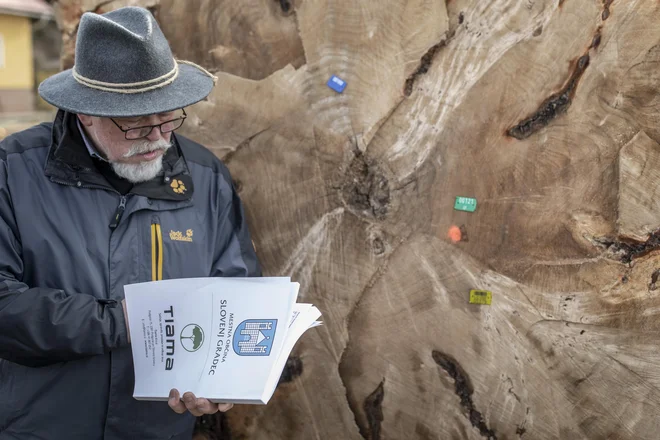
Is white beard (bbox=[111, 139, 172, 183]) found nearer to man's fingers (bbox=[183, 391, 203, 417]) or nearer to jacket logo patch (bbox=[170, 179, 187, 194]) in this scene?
jacket logo patch (bbox=[170, 179, 187, 194])

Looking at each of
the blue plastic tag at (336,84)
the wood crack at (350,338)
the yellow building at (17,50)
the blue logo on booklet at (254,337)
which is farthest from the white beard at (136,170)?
the yellow building at (17,50)

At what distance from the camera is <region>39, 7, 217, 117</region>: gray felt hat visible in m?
1.71

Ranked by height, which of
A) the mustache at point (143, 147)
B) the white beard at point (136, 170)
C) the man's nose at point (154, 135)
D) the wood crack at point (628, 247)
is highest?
the man's nose at point (154, 135)

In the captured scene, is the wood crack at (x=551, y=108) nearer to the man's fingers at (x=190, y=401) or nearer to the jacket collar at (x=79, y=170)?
the jacket collar at (x=79, y=170)

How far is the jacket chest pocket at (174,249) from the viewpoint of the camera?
1854 millimetres

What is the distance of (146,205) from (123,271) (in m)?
0.18

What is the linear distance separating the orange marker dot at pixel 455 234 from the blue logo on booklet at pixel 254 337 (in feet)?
2.01

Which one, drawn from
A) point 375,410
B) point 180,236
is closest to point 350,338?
point 375,410

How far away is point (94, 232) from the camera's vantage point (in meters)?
1.80

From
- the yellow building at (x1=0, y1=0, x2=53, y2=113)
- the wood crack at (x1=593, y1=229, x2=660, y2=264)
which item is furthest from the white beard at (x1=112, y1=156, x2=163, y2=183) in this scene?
the yellow building at (x1=0, y1=0, x2=53, y2=113)

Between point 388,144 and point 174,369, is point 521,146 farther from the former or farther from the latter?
point 174,369

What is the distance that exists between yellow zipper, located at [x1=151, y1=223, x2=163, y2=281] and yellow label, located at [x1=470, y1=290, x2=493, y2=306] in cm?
85

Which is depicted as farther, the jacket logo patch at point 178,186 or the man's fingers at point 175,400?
the jacket logo patch at point 178,186

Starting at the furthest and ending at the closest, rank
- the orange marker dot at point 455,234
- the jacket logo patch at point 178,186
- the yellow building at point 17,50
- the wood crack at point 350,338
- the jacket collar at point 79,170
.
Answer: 1. the yellow building at point 17,50
2. the wood crack at point 350,338
3. the orange marker dot at point 455,234
4. the jacket logo patch at point 178,186
5. the jacket collar at point 79,170
